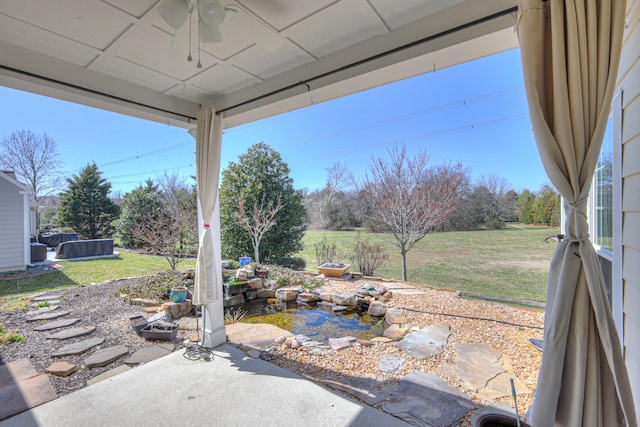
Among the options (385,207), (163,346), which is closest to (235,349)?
(163,346)

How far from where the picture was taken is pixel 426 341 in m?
2.90

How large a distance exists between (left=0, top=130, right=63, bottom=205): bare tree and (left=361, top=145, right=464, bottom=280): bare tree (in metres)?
14.0

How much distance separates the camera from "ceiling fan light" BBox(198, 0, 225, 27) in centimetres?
144

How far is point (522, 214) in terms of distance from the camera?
5.75 metres

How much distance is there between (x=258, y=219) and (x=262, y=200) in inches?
21.0

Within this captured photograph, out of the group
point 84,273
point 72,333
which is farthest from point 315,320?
point 84,273

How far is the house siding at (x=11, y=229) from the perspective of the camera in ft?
23.1

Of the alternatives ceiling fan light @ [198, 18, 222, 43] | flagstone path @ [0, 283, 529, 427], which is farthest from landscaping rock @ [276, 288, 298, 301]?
ceiling fan light @ [198, 18, 222, 43]

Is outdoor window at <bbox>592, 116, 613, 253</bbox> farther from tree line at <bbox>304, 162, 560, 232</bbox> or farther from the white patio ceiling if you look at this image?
tree line at <bbox>304, 162, 560, 232</bbox>

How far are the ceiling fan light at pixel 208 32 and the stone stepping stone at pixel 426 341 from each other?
2929 millimetres

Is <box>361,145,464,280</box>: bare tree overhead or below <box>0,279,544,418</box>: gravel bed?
overhead

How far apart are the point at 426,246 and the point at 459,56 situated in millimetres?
5230

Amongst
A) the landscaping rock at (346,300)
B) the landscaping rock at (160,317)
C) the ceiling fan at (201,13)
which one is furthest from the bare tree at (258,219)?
the ceiling fan at (201,13)

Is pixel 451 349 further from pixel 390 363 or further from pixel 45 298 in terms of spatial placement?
pixel 45 298
